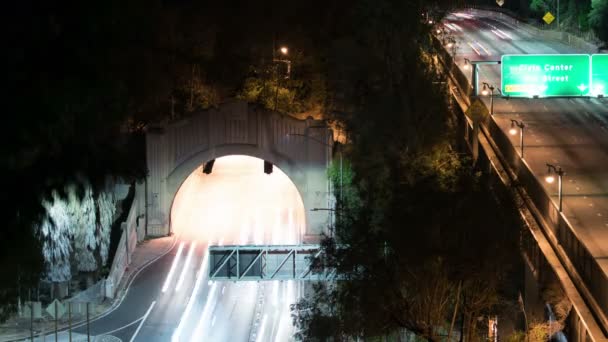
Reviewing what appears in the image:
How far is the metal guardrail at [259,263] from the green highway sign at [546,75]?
380 inches

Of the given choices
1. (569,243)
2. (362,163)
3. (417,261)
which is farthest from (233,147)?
(417,261)

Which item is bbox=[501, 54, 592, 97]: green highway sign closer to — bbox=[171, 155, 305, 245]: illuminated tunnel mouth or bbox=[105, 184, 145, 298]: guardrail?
bbox=[171, 155, 305, 245]: illuminated tunnel mouth

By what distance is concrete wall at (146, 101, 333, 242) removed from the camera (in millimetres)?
46406

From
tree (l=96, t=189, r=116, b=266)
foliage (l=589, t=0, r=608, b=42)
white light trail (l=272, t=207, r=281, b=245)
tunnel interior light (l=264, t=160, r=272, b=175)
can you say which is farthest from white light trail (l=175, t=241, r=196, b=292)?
foliage (l=589, t=0, r=608, b=42)

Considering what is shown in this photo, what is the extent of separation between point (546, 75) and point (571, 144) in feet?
22.6

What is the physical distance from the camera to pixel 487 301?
24.1 meters

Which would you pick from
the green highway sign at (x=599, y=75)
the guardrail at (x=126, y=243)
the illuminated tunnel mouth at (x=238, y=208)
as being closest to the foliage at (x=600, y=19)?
the illuminated tunnel mouth at (x=238, y=208)

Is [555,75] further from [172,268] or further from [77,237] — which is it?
[77,237]

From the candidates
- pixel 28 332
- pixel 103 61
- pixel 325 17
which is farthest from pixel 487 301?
pixel 325 17

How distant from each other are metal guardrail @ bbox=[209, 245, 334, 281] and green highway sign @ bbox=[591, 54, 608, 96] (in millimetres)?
11386

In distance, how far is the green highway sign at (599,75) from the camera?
35656 millimetres

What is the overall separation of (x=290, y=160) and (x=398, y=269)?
2410cm

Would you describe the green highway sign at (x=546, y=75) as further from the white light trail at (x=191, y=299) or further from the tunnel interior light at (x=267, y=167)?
the tunnel interior light at (x=267, y=167)

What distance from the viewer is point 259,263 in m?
35.4
